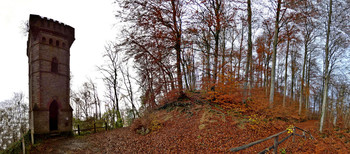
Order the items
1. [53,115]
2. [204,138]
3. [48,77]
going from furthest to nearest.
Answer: [53,115] < [48,77] < [204,138]

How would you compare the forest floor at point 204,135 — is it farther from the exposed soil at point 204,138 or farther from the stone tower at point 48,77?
the stone tower at point 48,77

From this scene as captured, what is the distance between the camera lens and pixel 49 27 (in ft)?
51.3

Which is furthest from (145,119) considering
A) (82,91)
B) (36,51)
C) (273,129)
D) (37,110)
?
(82,91)

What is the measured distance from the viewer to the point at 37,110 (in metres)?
14.1

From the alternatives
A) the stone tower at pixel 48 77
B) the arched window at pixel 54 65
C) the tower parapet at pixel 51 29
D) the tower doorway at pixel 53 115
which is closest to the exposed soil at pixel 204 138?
the stone tower at pixel 48 77

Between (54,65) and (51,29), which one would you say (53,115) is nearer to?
(54,65)

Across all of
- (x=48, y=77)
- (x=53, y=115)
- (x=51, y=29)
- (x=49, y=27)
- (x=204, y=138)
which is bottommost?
(x=53, y=115)

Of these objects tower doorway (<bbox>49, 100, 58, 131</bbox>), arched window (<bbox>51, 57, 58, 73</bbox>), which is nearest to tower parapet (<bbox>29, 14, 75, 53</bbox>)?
arched window (<bbox>51, 57, 58, 73</bbox>)

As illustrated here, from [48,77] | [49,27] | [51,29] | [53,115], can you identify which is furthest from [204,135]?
[49,27]

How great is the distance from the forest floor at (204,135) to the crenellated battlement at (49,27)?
381 inches

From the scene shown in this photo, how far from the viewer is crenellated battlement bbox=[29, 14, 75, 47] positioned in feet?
49.6

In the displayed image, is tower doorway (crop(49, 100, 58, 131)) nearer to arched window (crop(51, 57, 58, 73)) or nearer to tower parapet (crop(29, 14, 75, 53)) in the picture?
arched window (crop(51, 57, 58, 73))

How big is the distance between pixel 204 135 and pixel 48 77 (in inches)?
551

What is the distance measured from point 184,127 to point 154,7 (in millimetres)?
7872
